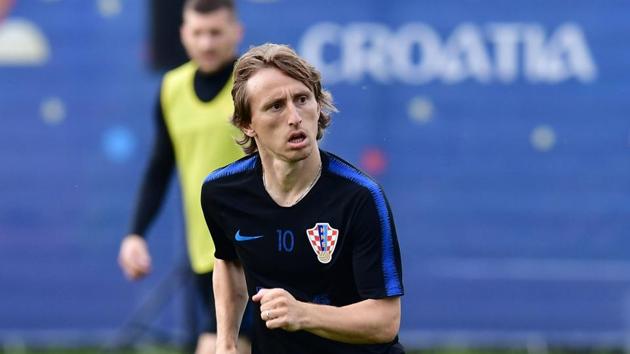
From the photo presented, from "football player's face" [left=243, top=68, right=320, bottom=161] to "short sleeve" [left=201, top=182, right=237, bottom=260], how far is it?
0.33 meters

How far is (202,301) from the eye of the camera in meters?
6.97

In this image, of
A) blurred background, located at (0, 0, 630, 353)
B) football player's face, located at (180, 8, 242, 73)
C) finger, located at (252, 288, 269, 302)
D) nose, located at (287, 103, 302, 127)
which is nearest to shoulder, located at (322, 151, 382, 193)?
nose, located at (287, 103, 302, 127)

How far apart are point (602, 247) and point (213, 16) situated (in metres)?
3.64

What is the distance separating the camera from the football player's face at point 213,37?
6910mm

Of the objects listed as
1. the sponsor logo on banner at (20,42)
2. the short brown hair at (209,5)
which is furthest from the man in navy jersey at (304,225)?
the sponsor logo on banner at (20,42)

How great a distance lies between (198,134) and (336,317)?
8.66 ft

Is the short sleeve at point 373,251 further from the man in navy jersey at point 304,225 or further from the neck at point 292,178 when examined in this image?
the neck at point 292,178

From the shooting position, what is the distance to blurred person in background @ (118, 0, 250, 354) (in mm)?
6777

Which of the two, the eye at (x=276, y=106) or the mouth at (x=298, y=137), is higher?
the eye at (x=276, y=106)

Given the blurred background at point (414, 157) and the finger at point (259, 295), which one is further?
the blurred background at point (414, 157)

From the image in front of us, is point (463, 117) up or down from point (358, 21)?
down

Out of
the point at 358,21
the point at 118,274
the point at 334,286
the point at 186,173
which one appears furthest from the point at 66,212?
the point at 334,286

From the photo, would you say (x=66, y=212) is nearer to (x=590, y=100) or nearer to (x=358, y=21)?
(x=358, y=21)

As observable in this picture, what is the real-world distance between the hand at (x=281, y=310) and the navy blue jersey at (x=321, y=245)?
0.83 ft
